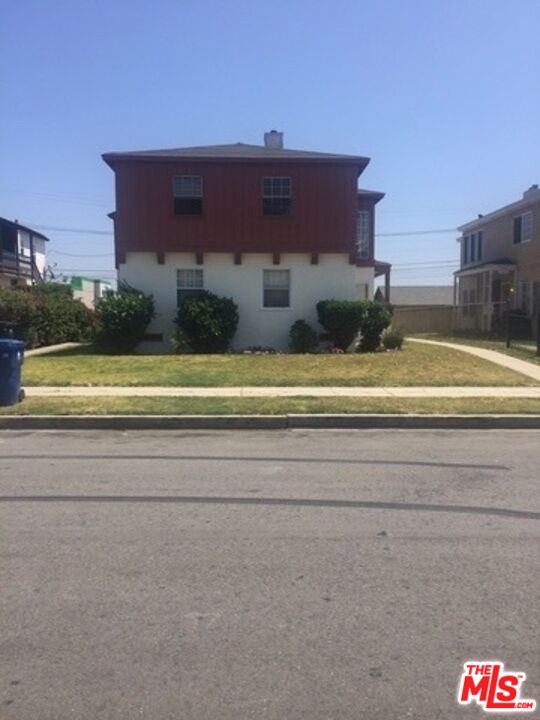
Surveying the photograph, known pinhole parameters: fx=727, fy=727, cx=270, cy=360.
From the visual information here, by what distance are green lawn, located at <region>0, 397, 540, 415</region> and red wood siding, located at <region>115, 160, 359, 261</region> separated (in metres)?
10.3

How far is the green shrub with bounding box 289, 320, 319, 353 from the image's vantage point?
20.7m

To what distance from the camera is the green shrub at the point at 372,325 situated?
2016cm

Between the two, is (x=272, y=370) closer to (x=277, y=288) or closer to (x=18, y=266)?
(x=277, y=288)

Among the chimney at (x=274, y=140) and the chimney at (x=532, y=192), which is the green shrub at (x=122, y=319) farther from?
the chimney at (x=532, y=192)

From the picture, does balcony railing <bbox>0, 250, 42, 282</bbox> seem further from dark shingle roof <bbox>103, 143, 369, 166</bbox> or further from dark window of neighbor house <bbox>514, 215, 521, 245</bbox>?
dark window of neighbor house <bbox>514, 215, 521, 245</bbox>

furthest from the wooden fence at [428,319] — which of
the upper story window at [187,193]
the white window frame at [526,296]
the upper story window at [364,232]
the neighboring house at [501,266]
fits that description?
the upper story window at [187,193]

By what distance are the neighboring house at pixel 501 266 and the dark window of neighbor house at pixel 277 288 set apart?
1118cm

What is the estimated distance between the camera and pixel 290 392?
12773 mm

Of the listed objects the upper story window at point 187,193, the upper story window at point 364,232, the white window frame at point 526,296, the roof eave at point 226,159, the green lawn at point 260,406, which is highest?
the roof eave at point 226,159

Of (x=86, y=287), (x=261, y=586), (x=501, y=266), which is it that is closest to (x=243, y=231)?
(x=501, y=266)

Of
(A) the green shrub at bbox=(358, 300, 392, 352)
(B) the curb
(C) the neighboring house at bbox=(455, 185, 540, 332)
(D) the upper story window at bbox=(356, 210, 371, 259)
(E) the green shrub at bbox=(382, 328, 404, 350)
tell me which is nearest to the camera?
(B) the curb

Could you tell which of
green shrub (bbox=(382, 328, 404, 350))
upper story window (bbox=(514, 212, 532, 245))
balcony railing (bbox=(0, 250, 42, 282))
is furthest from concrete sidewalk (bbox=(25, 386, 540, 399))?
balcony railing (bbox=(0, 250, 42, 282))

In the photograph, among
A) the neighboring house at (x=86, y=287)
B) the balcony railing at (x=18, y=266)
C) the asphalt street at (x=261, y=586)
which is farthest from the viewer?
the balcony railing at (x=18, y=266)

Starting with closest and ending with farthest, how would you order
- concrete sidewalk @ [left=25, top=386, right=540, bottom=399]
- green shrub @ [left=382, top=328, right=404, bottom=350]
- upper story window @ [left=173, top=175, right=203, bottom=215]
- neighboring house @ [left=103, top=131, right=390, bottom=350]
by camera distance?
concrete sidewalk @ [left=25, top=386, right=540, bottom=399], green shrub @ [left=382, top=328, right=404, bottom=350], neighboring house @ [left=103, top=131, right=390, bottom=350], upper story window @ [left=173, top=175, right=203, bottom=215]
